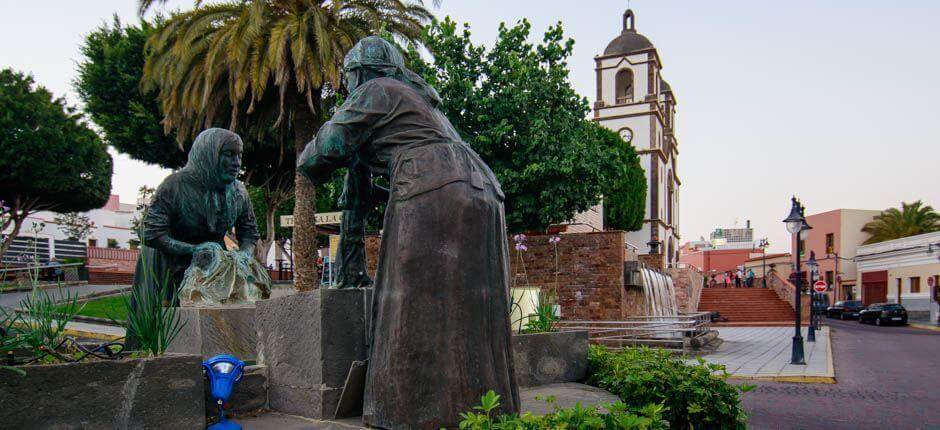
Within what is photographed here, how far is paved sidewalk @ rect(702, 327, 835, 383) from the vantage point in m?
12.7

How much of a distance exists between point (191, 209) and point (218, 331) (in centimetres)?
98

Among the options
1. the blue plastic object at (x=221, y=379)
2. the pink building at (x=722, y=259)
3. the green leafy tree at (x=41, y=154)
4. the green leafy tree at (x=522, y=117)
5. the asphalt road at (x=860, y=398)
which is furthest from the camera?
the pink building at (x=722, y=259)

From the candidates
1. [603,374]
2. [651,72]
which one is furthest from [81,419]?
[651,72]

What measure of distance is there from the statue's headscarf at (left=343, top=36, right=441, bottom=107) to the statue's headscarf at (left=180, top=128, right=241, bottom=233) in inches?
68.2

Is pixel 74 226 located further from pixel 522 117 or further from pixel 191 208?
pixel 191 208

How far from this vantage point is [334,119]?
3.47 m

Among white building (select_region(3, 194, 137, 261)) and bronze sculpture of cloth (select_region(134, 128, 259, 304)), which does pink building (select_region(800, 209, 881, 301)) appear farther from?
bronze sculpture of cloth (select_region(134, 128, 259, 304))

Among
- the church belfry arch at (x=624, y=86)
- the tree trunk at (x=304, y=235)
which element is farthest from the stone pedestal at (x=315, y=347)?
the church belfry arch at (x=624, y=86)

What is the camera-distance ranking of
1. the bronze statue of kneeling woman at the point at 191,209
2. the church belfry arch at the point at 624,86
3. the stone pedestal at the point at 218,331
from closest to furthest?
1. the stone pedestal at the point at 218,331
2. the bronze statue of kneeling woman at the point at 191,209
3. the church belfry arch at the point at 624,86

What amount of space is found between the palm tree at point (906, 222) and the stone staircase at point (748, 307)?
17.6 meters

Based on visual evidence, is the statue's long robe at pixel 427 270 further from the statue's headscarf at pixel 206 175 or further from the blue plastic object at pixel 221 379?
the statue's headscarf at pixel 206 175

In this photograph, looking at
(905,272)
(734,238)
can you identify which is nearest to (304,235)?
(905,272)

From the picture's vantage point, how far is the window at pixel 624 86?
166ft

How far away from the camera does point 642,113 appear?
156 ft
